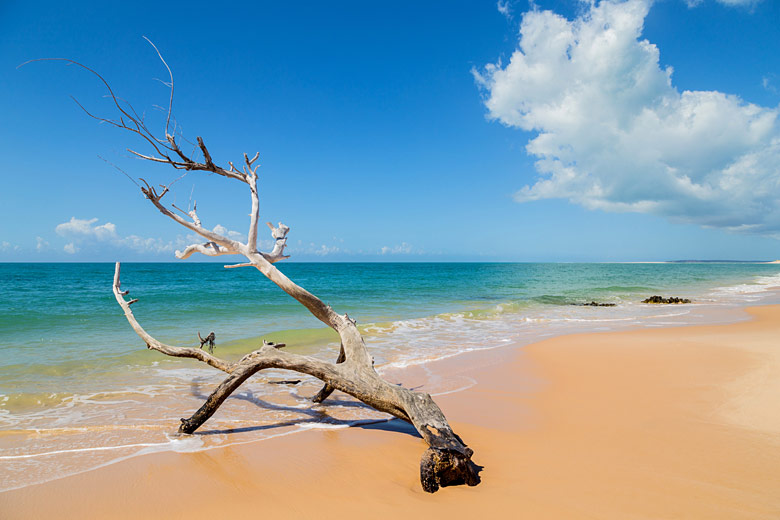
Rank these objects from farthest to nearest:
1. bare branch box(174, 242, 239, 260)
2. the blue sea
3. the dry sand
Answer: bare branch box(174, 242, 239, 260) → the blue sea → the dry sand

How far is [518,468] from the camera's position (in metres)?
3.53

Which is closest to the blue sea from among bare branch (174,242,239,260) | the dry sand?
the dry sand

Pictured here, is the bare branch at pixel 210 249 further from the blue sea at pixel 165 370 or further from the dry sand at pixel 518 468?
the dry sand at pixel 518 468

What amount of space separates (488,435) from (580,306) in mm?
19143

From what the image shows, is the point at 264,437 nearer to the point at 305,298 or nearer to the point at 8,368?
the point at 305,298

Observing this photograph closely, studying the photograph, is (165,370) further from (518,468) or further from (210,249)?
(518,468)

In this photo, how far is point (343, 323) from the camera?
5211mm

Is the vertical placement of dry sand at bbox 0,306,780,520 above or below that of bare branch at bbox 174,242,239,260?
below

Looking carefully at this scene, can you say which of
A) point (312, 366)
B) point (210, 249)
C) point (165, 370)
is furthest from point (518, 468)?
point (165, 370)

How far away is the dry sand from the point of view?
293 cm

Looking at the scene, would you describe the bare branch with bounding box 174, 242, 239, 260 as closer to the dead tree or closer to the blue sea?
the dead tree

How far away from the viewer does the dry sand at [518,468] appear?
2.93 metres

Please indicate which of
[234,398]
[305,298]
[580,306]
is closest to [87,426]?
[234,398]

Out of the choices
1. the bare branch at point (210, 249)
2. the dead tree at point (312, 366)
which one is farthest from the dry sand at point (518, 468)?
the bare branch at point (210, 249)
